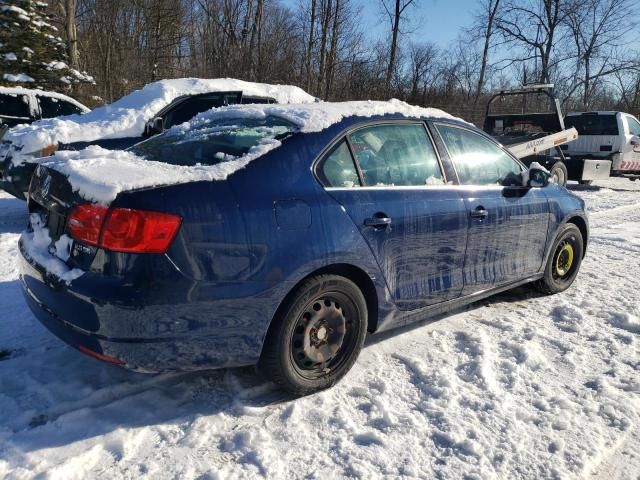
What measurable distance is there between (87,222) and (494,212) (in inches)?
107

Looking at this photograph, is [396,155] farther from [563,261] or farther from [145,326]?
[563,261]

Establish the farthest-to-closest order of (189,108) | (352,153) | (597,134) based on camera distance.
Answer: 1. (597,134)
2. (189,108)
3. (352,153)

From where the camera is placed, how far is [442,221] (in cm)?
340

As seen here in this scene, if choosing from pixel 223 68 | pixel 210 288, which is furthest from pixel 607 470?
pixel 223 68

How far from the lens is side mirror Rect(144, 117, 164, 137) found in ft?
23.0

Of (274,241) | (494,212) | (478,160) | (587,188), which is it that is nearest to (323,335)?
(274,241)

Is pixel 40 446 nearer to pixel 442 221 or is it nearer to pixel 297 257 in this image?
pixel 297 257

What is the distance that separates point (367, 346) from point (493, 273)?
1.14 meters

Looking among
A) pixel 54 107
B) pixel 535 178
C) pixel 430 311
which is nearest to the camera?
pixel 430 311

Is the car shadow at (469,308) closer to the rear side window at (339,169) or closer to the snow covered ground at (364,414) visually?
the snow covered ground at (364,414)

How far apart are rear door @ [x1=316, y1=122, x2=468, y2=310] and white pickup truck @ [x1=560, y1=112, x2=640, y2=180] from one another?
10741mm

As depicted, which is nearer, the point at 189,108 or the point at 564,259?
the point at 564,259

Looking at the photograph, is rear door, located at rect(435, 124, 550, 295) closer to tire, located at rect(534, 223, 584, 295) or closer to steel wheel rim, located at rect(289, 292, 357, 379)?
tire, located at rect(534, 223, 584, 295)

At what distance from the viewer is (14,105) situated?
10.1m
